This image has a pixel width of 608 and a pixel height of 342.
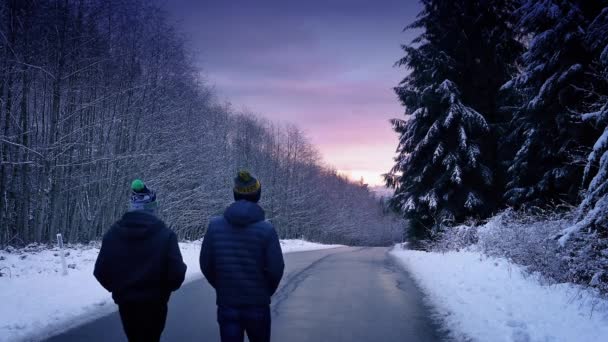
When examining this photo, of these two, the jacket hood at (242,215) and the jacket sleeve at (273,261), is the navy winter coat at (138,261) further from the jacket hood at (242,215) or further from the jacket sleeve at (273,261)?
the jacket sleeve at (273,261)

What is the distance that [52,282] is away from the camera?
10109mm

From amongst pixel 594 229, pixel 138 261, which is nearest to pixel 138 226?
pixel 138 261

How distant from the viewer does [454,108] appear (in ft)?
60.6

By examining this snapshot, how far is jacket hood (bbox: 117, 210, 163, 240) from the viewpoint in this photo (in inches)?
141

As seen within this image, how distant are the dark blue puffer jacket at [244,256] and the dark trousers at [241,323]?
0.19 feet

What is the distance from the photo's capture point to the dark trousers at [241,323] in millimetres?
3441

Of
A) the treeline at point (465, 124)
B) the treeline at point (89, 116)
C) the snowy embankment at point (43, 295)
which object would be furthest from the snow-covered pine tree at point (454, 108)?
the treeline at point (89, 116)

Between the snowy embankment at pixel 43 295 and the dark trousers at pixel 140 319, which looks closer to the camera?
the dark trousers at pixel 140 319

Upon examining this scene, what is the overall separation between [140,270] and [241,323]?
0.98m

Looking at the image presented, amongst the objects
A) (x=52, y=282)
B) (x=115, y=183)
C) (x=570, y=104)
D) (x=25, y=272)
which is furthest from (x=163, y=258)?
(x=115, y=183)

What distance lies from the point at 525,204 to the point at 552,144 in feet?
7.02

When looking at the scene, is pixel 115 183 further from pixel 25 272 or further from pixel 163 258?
pixel 163 258

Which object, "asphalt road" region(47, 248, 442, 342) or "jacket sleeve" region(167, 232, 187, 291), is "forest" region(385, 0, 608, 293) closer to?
"asphalt road" region(47, 248, 442, 342)

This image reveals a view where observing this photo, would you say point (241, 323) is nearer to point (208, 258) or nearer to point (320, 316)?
point (208, 258)
